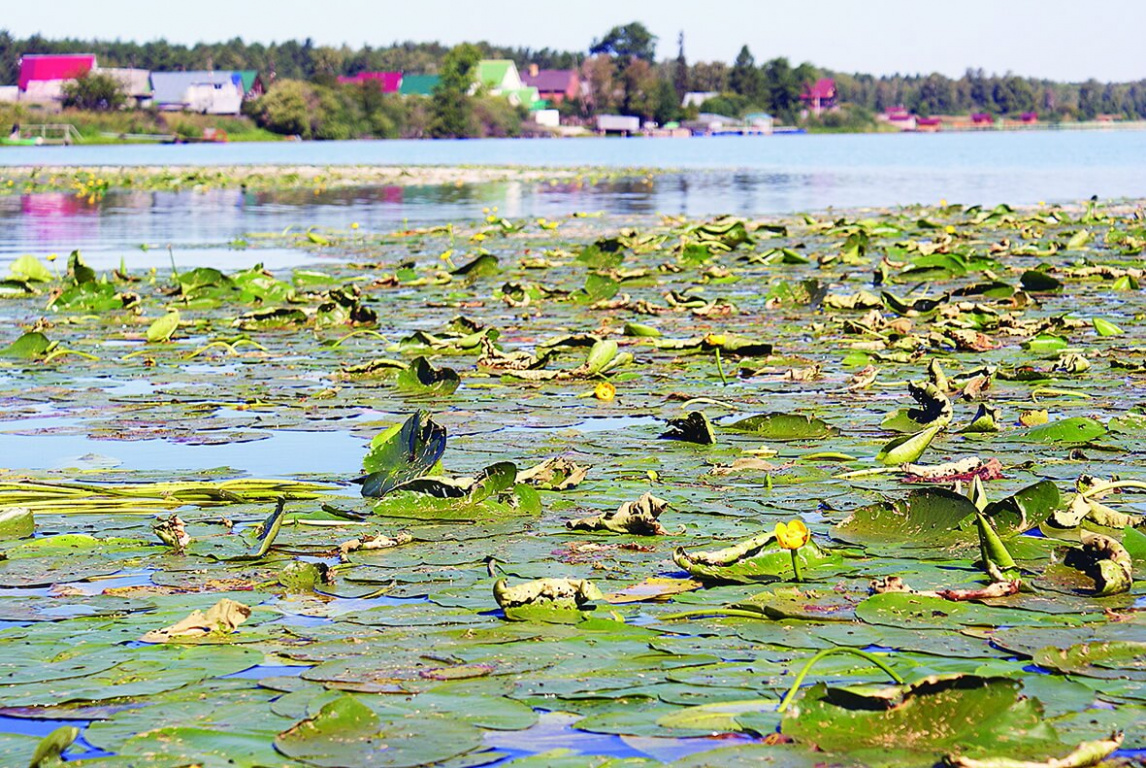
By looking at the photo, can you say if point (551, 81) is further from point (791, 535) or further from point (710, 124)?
point (791, 535)

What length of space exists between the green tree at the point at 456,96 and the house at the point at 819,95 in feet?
134

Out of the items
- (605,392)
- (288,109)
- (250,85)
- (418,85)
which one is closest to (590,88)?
(418,85)

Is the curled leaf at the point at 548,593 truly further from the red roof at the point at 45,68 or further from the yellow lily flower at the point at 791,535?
the red roof at the point at 45,68

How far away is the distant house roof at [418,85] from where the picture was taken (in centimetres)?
11049

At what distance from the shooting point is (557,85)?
121938 millimetres

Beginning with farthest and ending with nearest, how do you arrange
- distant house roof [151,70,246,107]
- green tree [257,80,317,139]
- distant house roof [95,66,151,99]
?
distant house roof [151,70,246,107] → distant house roof [95,66,151,99] → green tree [257,80,317,139]

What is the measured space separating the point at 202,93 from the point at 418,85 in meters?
21.6

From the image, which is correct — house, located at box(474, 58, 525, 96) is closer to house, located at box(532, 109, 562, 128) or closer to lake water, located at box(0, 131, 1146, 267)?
house, located at box(532, 109, 562, 128)

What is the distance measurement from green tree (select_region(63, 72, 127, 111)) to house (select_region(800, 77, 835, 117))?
221ft

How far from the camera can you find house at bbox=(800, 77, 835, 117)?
131 meters

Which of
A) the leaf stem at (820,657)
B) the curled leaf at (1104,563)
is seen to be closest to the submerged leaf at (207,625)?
the leaf stem at (820,657)

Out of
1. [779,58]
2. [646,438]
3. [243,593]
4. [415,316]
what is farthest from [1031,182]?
[779,58]

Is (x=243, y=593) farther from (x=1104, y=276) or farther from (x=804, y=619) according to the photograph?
(x=1104, y=276)

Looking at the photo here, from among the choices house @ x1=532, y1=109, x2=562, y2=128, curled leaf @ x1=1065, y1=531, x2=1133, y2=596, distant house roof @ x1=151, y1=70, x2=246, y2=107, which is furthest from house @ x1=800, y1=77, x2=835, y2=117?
curled leaf @ x1=1065, y1=531, x2=1133, y2=596
